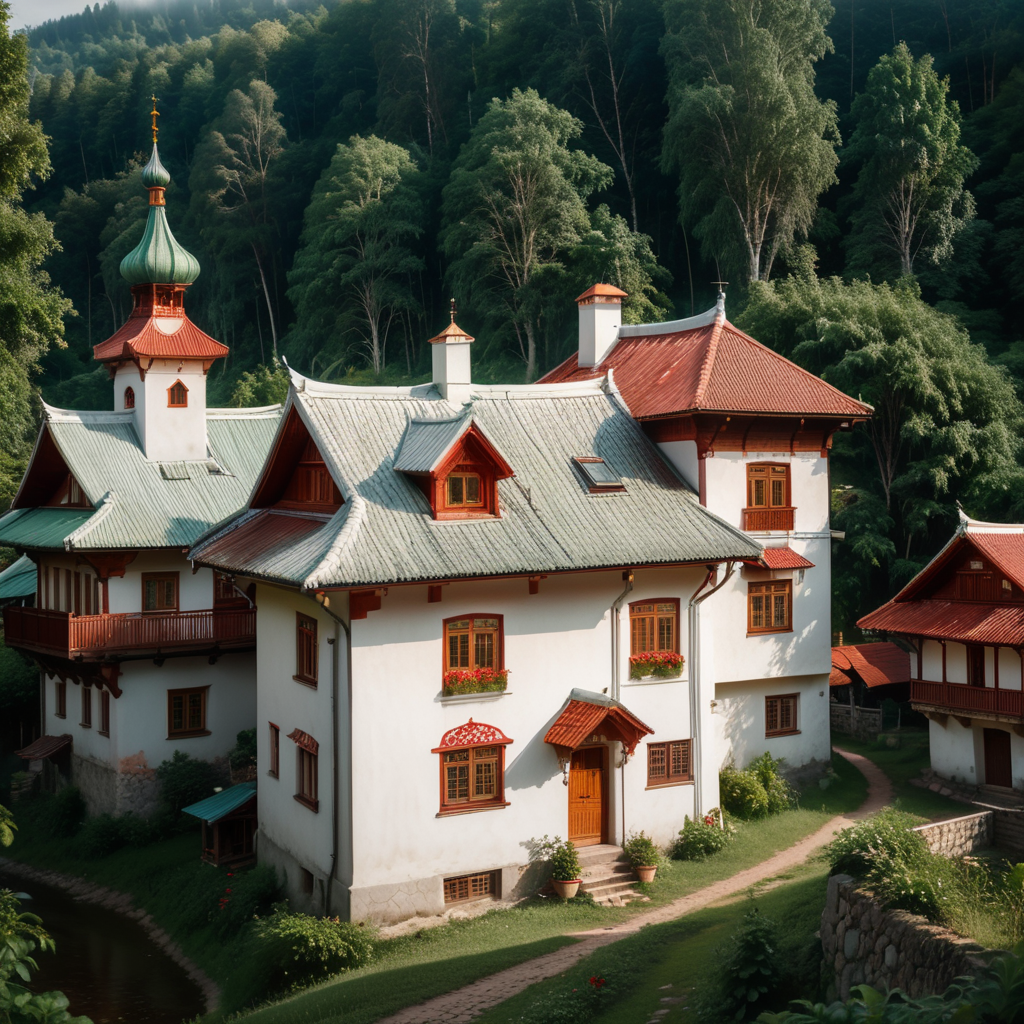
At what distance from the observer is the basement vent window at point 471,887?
23.2 m

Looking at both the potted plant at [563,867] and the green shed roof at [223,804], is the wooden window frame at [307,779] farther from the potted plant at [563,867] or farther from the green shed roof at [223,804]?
the potted plant at [563,867]

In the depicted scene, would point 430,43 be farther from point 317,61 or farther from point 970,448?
point 970,448

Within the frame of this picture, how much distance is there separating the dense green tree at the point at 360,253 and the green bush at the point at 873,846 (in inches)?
2063

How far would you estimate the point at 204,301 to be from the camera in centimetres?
8350

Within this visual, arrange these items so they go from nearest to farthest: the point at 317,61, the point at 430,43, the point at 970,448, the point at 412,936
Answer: the point at 412,936, the point at 970,448, the point at 430,43, the point at 317,61

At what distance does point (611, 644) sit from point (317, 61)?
81.2m

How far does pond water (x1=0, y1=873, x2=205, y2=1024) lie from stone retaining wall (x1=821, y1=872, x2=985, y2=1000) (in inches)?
523

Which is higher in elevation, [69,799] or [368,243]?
[368,243]

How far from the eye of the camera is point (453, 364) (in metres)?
27.6

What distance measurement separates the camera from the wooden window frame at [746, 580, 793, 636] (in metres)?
29.0

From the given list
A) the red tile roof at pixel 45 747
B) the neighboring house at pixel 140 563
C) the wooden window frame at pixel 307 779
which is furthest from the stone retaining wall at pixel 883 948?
the red tile roof at pixel 45 747

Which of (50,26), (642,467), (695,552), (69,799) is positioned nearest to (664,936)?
(695,552)

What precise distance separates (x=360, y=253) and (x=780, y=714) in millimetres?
45267

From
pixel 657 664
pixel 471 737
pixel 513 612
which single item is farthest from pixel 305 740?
pixel 657 664
